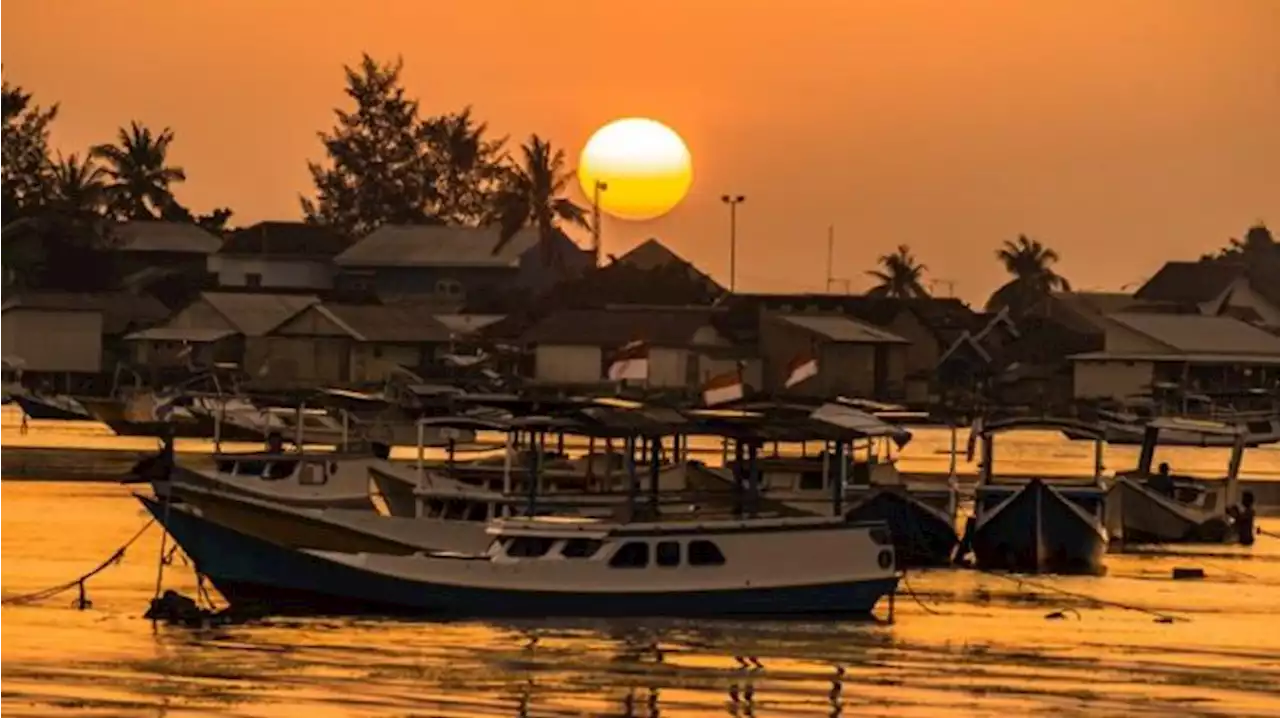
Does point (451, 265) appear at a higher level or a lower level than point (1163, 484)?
higher

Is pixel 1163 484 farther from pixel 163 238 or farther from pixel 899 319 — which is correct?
pixel 163 238

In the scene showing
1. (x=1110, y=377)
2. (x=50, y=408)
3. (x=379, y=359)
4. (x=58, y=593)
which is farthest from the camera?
(x=1110, y=377)

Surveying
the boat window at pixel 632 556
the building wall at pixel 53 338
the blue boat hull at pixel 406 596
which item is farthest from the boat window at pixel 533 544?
the building wall at pixel 53 338

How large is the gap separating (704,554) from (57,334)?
103828 mm

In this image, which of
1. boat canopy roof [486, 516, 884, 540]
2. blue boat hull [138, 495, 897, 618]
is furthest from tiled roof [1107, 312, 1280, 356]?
boat canopy roof [486, 516, 884, 540]

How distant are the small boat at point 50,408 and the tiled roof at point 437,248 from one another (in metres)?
38.3

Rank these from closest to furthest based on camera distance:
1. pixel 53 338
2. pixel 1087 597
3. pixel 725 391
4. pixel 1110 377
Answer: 1. pixel 1087 597
2. pixel 725 391
3. pixel 53 338
4. pixel 1110 377

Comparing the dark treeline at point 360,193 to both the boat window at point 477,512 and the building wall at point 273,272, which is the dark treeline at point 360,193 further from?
the boat window at point 477,512

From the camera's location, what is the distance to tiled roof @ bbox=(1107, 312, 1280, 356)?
15625cm

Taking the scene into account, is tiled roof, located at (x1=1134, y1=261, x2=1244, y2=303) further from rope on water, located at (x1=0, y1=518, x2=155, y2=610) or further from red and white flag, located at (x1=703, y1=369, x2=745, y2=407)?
rope on water, located at (x1=0, y1=518, x2=155, y2=610)

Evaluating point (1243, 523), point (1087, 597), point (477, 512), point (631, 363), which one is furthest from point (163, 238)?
point (1087, 597)

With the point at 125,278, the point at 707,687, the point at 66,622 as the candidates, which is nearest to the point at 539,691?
the point at 707,687

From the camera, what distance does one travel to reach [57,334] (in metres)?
146

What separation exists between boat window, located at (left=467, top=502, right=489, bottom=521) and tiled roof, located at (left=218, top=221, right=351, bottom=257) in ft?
386
